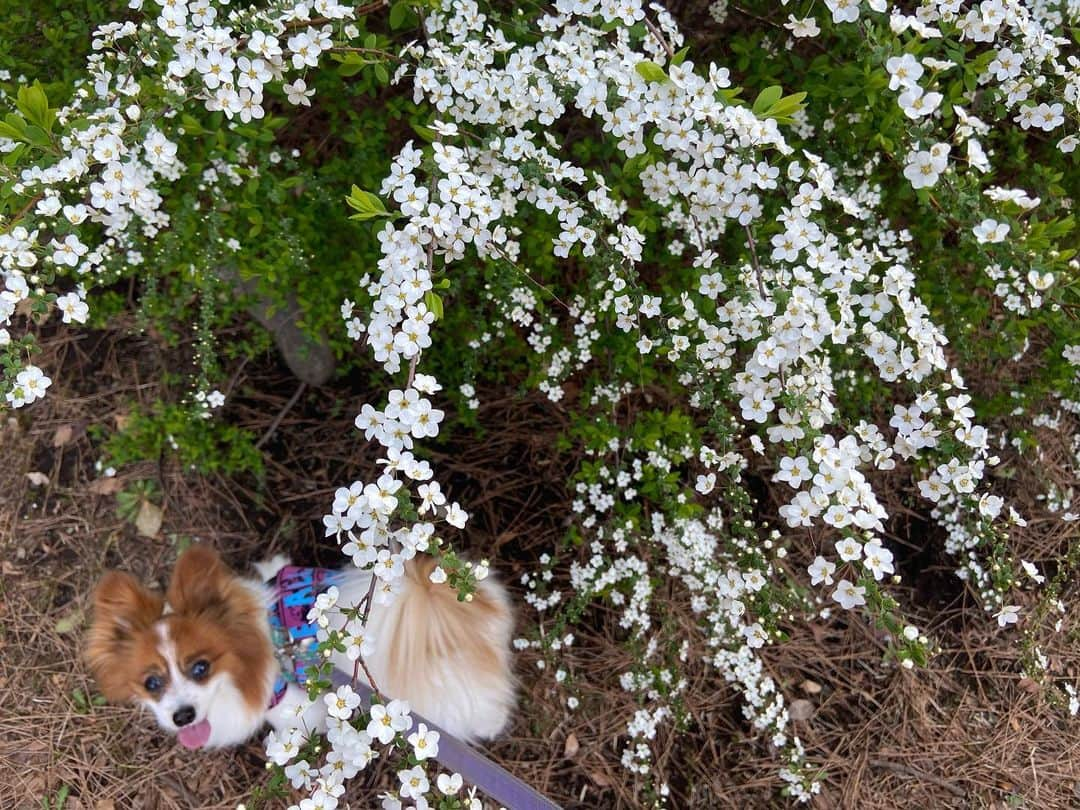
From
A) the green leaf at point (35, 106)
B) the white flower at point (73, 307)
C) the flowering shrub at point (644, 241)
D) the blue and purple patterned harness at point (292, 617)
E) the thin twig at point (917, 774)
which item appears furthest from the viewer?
the thin twig at point (917, 774)

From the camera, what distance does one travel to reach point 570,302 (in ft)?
10.1

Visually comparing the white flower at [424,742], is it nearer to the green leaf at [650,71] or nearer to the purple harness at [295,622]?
the purple harness at [295,622]

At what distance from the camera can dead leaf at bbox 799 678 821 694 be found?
3.45 meters

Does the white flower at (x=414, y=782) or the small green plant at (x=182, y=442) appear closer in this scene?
the white flower at (x=414, y=782)

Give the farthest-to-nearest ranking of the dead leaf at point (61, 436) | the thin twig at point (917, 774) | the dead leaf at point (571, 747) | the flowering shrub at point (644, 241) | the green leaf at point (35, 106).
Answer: the dead leaf at point (61, 436)
the dead leaf at point (571, 747)
the thin twig at point (917, 774)
the green leaf at point (35, 106)
the flowering shrub at point (644, 241)

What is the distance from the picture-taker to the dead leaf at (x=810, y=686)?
3.45 m

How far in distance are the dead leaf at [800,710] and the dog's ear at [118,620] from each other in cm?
297

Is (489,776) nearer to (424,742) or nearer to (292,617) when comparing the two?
(424,742)

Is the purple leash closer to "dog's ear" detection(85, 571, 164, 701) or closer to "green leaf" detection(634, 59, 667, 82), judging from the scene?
"dog's ear" detection(85, 571, 164, 701)

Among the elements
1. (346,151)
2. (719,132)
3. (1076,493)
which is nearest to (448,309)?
(346,151)

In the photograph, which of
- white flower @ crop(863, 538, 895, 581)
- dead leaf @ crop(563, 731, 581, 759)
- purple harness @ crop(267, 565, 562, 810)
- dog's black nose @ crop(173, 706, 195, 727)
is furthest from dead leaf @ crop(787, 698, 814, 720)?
dog's black nose @ crop(173, 706, 195, 727)

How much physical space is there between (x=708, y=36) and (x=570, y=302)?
135cm

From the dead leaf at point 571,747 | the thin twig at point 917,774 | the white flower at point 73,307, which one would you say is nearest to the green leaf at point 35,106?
the white flower at point 73,307

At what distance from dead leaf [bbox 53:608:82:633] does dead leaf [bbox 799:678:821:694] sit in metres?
3.75
